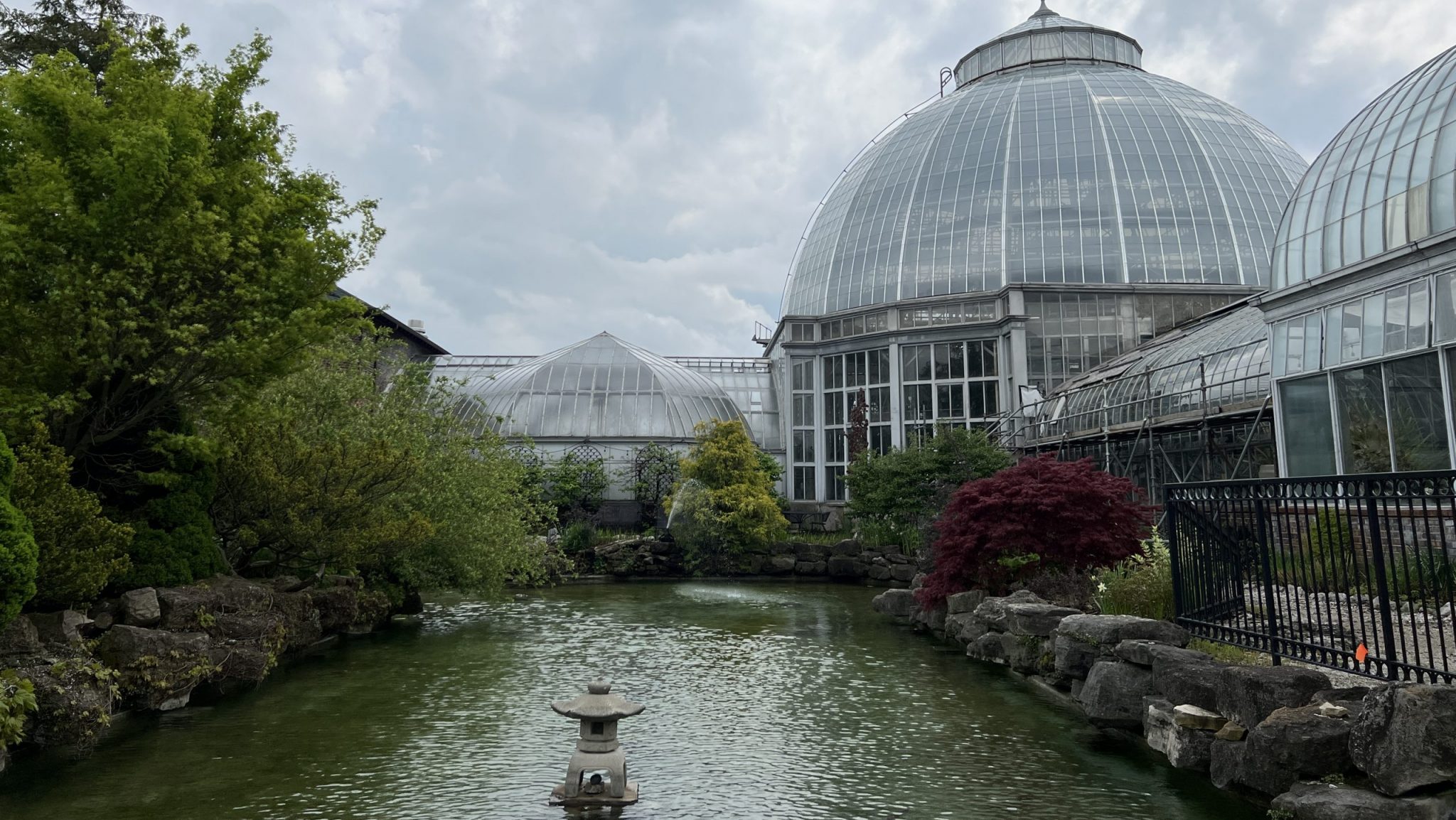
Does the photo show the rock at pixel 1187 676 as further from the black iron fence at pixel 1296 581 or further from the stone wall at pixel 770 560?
the stone wall at pixel 770 560

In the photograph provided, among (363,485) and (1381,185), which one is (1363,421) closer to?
(1381,185)

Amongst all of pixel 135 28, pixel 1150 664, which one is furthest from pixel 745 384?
pixel 1150 664

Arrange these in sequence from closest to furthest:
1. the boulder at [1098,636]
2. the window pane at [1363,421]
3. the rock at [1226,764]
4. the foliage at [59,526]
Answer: the rock at [1226,764], the foliage at [59,526], the boulder at [1098,636], the window pane at [1363,421]

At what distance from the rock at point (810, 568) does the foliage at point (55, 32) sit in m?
26.8

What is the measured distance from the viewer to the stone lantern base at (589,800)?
941 centimetres

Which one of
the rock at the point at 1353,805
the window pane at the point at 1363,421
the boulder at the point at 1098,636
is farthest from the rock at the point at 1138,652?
the window pane at the point at 1363,421

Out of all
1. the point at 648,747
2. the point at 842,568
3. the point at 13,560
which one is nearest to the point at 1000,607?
the point at 648,747

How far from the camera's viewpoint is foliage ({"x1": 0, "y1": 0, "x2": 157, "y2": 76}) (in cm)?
2316

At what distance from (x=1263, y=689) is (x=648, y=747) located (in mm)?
6990

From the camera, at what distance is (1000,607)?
59.1 ft

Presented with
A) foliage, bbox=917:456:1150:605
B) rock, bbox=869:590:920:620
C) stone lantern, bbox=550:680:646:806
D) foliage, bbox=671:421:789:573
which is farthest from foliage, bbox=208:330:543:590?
foliage, bbox=917:456:1150:605

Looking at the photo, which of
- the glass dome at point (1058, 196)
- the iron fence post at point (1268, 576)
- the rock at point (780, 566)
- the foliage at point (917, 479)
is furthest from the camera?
the glass dome at point (1058, 196)

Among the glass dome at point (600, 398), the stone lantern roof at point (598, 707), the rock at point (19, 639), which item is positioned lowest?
the stone lantern roof at point (598, 707)

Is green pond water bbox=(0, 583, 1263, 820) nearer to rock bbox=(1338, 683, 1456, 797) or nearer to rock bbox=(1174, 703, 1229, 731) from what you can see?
rock bbox=(1174, 703, 1229, 731)
